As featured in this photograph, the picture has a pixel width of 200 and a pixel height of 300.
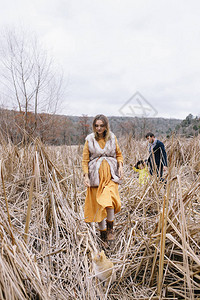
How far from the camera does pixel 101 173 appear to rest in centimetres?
177

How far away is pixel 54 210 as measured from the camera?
168 centimetres

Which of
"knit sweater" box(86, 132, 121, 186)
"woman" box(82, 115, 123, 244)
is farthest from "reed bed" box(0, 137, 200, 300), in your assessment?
"knit sweater" box(86, 132, 121, 186)

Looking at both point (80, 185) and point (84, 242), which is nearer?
point (84, 242)

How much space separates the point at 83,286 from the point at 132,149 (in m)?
3.39

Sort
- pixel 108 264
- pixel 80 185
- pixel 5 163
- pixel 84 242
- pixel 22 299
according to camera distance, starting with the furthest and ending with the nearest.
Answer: pixel 80 185 < pixel 5 163 < pixel 84 242 < pixel 108 264 < pixel 22 299

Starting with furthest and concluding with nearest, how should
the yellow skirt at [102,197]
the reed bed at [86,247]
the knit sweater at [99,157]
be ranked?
the knit sweater at [99,157]
the yellow skirt at [102,197]
the reed bed at [86,247]

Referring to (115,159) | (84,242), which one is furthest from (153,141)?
(84,242)

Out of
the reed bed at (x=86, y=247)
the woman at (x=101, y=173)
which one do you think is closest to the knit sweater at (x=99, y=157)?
the woman at (x=101, y=173)

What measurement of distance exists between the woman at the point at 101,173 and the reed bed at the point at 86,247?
0.15 meters

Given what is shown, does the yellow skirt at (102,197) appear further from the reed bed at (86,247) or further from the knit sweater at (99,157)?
the reed bed at (86,247)

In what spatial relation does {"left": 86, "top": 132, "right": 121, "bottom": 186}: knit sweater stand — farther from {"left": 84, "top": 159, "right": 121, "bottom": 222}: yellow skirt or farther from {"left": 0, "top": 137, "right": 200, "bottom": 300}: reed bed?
{"left": 0, "top": 137, "right": 200, "bottom": 300}: reed bed

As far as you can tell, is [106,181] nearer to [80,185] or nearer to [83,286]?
[83,286]

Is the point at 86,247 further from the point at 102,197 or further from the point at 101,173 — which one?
the point at 101,173

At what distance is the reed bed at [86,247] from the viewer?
2.76ft
